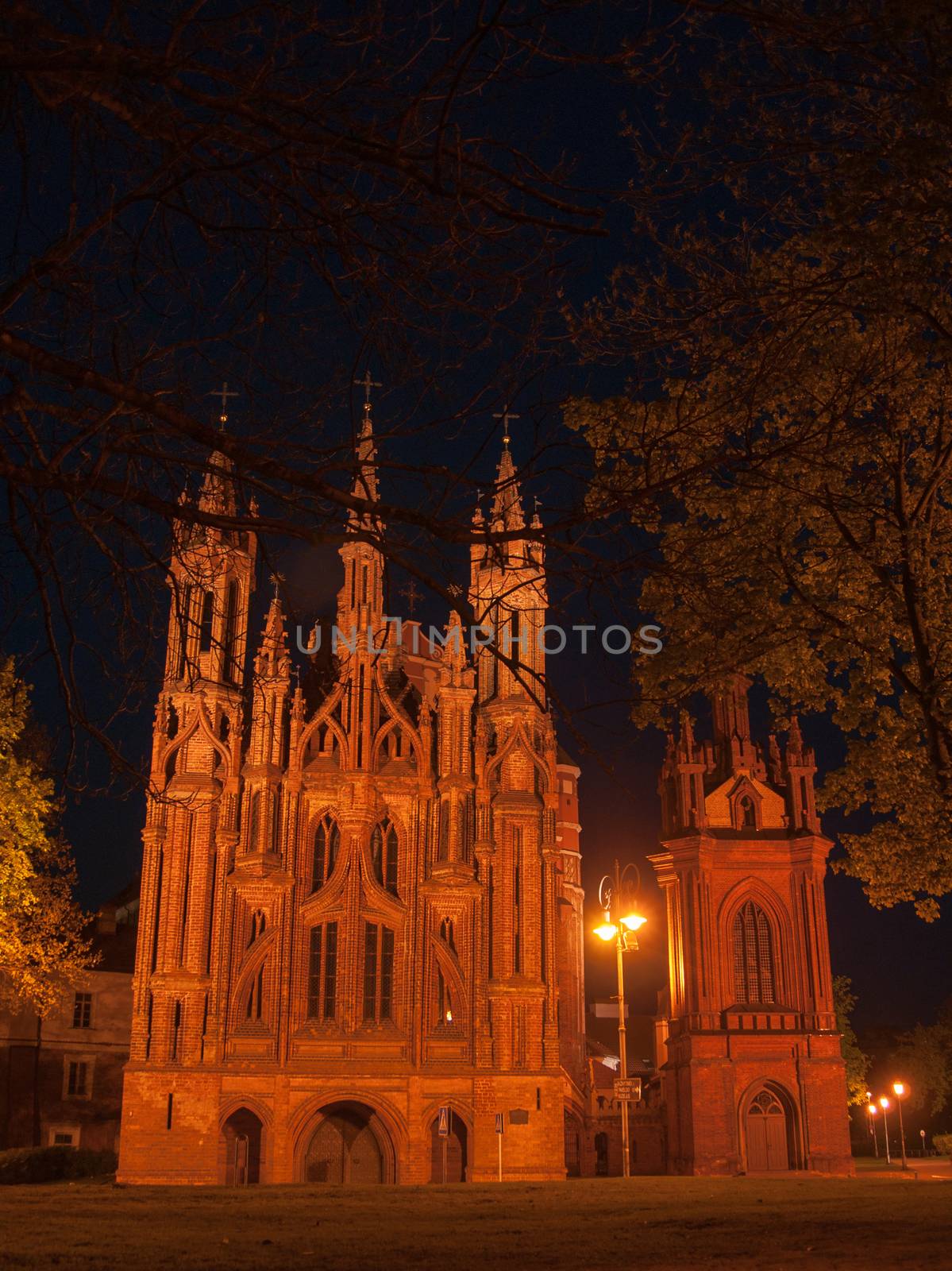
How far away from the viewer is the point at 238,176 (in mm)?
7172

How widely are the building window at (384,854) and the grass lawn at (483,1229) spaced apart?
2031cm

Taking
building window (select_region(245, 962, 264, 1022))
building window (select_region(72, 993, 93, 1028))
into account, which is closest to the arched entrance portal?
building window (select_region(245, 962, 264, 1022))

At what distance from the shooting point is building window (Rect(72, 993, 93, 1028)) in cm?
5097

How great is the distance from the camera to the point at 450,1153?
43.9 m

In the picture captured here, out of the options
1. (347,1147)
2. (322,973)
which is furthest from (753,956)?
(322,973)

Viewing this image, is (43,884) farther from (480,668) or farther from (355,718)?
(480,668)

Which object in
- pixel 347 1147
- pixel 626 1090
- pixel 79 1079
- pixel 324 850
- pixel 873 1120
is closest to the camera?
pixel 626 1090

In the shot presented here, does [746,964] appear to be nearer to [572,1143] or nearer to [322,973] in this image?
[572,1143]

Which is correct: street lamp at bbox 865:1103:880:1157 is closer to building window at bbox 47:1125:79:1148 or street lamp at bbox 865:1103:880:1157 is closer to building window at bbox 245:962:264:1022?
building window at bbox 245:962:264:1022

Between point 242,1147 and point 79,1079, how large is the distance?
10.3 meters

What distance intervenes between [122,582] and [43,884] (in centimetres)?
3076

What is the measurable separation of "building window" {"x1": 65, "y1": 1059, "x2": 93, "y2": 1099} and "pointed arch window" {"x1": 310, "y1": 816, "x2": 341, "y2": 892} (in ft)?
44.2

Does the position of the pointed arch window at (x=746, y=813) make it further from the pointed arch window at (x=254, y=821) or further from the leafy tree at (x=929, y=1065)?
the leafy tree at (x=929, y=1065)

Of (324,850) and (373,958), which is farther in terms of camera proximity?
(324,850)
